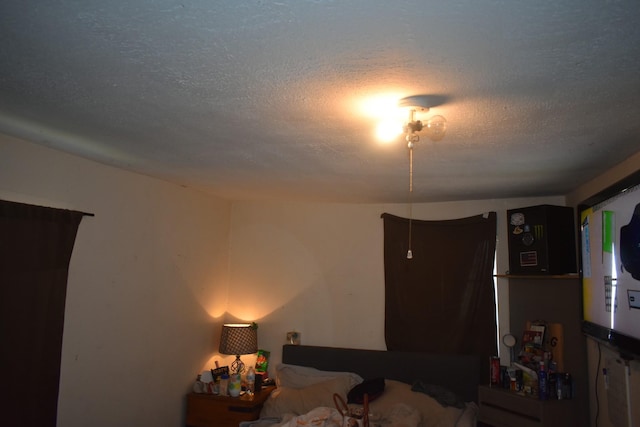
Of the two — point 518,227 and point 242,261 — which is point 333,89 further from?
point 242,261

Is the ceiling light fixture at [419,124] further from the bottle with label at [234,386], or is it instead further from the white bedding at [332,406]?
the bottle with label at [234,386]

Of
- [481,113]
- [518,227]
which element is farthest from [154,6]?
[518,227]

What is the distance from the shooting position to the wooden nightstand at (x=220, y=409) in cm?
380

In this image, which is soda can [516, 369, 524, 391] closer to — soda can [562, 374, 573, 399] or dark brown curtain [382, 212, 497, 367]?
soda can [562, 374, 573, 399]

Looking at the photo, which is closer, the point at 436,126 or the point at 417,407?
the point at 436,126

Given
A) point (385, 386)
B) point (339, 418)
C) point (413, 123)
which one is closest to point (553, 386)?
point (385, 386)

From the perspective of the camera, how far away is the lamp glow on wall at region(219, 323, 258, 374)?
424 centimetres

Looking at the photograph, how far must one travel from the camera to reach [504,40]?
138 centimetres

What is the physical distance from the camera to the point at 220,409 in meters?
3.84

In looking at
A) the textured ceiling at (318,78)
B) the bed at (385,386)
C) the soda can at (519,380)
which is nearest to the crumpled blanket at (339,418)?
the bed at (385,386)

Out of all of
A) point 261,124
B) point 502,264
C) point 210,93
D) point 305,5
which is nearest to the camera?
point 305,5

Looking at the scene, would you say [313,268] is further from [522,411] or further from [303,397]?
[522,411]

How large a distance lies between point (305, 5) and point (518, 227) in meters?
3.14

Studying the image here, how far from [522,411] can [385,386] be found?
1.09 m
